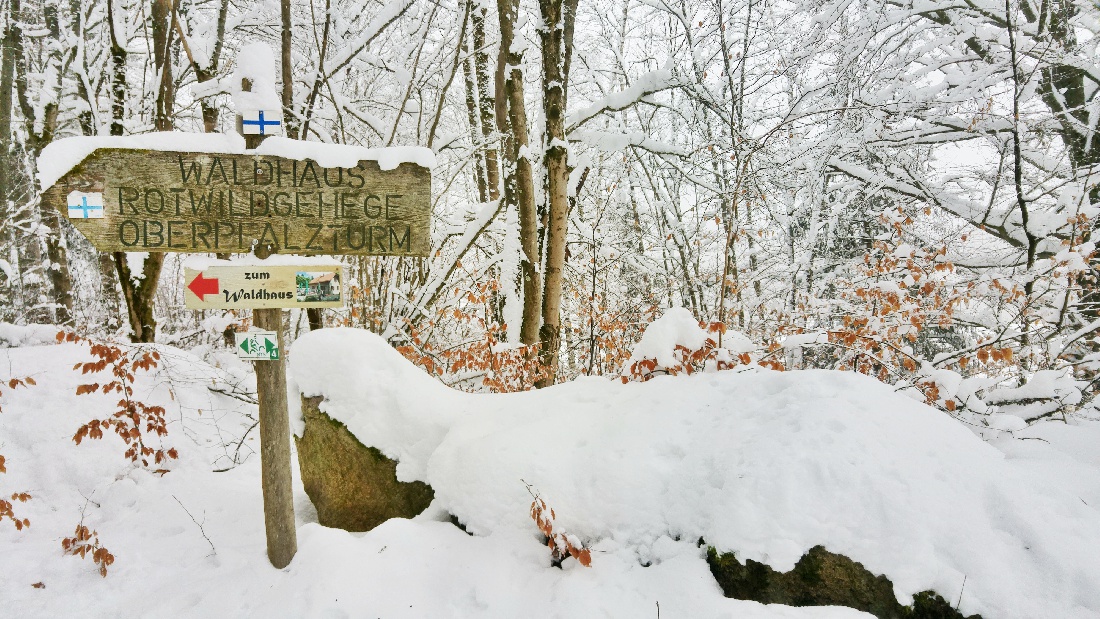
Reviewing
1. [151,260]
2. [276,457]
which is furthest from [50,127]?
[276,457]

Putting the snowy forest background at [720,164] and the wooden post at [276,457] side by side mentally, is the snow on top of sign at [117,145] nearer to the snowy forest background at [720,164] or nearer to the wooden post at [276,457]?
the wooden post at [276,457]

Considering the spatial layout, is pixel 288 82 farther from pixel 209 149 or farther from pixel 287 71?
pixel 209 149

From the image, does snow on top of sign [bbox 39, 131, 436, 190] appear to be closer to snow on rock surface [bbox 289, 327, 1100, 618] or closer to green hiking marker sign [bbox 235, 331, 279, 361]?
green hiking marker sign [bbox 235, 331, 279, 361]

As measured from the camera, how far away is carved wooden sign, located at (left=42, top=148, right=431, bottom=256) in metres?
2.63

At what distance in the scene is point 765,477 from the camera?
94.5 inches

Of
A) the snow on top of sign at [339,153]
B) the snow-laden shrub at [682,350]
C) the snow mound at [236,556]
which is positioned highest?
the snow on top of sign at [339,153]

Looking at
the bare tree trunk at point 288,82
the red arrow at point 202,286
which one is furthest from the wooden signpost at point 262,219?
the bare tree trunk at point 288,82

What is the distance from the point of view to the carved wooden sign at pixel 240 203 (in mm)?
2631

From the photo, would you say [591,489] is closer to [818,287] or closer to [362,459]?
[362,459]

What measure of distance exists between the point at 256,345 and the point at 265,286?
343mm

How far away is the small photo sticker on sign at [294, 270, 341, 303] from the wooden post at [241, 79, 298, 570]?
0.80ft

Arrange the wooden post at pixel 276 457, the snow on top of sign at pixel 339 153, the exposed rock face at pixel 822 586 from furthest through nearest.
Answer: the wooden post at pixel 276 457, the snow on top of sign at pixel 339 153, the exposed rock face at pixel 822 586

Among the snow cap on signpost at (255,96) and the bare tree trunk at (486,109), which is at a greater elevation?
the bare tree trunk at (486,109)

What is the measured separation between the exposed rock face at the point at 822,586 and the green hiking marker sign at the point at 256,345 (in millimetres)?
2578
